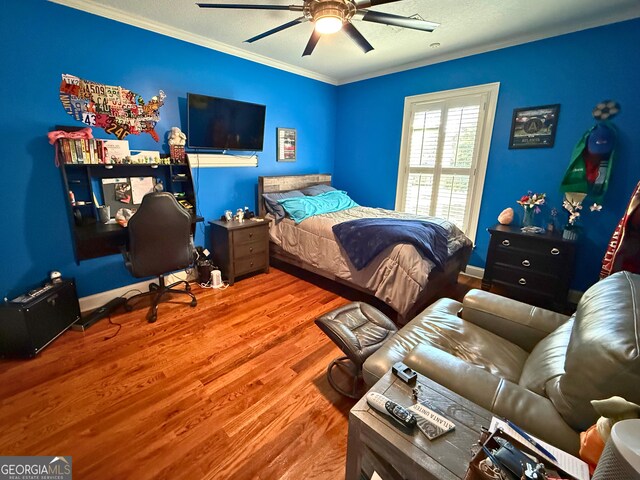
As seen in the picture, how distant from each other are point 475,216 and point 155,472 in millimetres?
3710

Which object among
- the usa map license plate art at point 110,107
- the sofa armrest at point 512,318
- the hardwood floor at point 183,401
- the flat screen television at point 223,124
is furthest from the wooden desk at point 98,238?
the sofa armrest at point 512,318

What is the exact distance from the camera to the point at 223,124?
10.3 feet

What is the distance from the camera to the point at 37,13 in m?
2.12

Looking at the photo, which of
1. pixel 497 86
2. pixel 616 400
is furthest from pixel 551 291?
pixel 616 400

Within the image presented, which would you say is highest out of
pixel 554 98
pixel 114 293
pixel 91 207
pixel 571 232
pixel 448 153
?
pixel 554 98

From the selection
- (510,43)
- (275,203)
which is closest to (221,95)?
(275,203)

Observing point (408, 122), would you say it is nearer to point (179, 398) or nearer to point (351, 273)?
point (351, 273)

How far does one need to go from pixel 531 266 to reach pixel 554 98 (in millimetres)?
1698

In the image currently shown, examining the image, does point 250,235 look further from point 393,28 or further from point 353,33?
point 393,28

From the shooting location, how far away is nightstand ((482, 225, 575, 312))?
8.54ft

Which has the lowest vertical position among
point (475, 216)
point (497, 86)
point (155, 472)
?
point (155, 472)

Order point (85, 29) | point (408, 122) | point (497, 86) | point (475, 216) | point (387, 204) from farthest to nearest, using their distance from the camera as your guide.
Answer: point (387, 204) → point (408, 122) → point (475, 216) → point (497, 86) → point (85, 29)

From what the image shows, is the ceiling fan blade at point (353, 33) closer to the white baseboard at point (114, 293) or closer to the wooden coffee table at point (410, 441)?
the wooden coffee table at point (410, 441)

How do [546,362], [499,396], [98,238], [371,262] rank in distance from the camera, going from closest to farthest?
[499,396]
[546,362]
[98,238]
[371,262]
